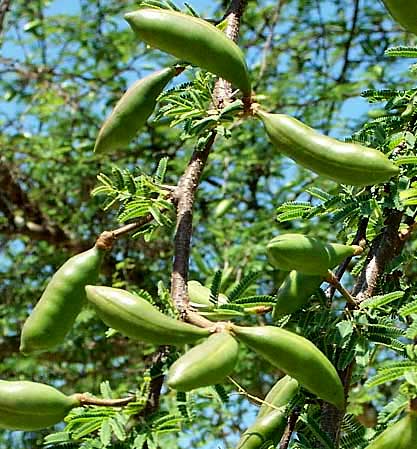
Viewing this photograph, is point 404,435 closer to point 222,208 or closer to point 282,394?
point 282,394

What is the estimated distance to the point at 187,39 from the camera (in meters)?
0.95

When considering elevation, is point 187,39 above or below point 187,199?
above

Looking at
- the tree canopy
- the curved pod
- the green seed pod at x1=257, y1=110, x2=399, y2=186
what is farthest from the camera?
the tree canopy

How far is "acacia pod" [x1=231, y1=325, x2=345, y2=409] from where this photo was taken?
845 mm

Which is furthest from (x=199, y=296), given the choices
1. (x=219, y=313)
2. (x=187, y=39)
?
(x=187, y=39)

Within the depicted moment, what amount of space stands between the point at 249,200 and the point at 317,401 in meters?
2.82

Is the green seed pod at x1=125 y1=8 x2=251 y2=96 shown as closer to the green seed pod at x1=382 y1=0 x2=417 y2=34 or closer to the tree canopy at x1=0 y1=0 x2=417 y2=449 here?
the green seed pod at x1=382 y1=0 x2=417 y2=34

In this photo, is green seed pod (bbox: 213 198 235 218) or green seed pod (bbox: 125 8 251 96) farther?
green seed pod (bbox: 213 198 235 218)

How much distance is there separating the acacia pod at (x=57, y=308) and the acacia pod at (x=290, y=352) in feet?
0.72

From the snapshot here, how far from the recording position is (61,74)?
3.95 m

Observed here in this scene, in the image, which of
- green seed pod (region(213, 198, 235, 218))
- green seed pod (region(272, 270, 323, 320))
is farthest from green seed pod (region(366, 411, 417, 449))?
green seed pod (region(213, 198, 235, 218))

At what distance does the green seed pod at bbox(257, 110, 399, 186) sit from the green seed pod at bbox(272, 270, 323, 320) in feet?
0.38

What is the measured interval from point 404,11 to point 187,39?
217 millimetres

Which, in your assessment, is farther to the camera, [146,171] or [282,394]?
[146,171]
